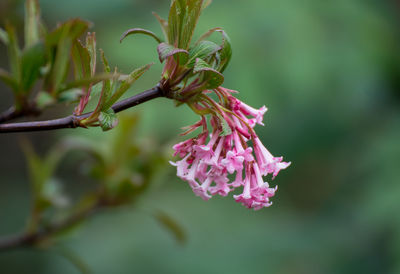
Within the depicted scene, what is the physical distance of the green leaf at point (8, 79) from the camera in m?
0.66

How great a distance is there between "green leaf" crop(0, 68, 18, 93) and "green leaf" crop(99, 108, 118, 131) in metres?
0.14

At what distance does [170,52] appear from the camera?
70 centimetres

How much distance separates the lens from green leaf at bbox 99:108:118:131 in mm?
709

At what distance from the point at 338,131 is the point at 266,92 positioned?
3.36ft

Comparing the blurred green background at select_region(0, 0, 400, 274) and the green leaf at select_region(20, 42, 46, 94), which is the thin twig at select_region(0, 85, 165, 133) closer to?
the green leaf at select_region(20, 42, 46, 94)

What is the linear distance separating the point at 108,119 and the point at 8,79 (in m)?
0.16

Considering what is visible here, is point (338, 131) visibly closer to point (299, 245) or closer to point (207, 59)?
point (299, 245)

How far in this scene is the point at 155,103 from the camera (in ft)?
7.59

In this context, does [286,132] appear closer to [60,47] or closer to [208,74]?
[208,74]

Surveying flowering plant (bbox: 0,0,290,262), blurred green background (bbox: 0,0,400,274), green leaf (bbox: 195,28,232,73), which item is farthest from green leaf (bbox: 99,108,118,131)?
blurred green background (bbox: 0,0,400,274)

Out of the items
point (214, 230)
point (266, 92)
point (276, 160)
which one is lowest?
point (214, 230)

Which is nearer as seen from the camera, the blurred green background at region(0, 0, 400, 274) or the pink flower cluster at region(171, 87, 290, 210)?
the pink flower cluster at region(171, 87, 290, 210)

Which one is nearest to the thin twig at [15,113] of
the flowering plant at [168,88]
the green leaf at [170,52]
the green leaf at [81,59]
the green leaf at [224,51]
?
the flowering plant at [168,88]

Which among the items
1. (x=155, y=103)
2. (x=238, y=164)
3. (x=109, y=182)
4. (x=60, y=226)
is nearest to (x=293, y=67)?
(x=155, y=103)
